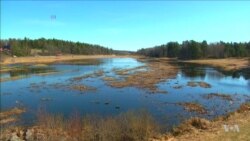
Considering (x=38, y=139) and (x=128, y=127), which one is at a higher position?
(x=128, y=127)

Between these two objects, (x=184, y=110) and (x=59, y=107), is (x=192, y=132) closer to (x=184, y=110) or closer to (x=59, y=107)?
(x=184, y=110)

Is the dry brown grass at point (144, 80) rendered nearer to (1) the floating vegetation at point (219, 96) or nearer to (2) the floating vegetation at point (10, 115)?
Answer: (1) the floating vegetation at point (219, 96)

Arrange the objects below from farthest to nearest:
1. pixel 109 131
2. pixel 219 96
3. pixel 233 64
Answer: pixel 233 64 → pixel 219 96 → pixel 109 131

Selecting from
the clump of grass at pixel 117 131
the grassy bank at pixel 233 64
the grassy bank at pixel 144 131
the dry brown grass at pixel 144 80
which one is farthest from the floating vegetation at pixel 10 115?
the grassy bank at pixel 233 64

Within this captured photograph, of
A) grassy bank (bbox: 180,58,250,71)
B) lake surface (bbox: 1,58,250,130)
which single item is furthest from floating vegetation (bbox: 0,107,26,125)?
grassy bank (bbox: 180,58,250,71)

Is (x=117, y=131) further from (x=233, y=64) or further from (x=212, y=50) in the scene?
(x=212, y=50)

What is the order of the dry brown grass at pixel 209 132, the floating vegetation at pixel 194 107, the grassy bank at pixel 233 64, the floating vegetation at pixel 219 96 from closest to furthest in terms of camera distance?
1. the dry brown grass at pixel 209 132
2. the floating vegetation at pixel 194 107
3. the floating vegetation at pixel 219 96
4. the grassy bank at pixel 233 64

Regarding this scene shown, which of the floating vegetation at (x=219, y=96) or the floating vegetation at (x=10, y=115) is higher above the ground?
the floating vegetation at (x=219, y=96)

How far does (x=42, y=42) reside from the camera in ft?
651

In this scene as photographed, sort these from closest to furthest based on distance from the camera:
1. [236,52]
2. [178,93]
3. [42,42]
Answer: [178,93], [236,52], [42,42]

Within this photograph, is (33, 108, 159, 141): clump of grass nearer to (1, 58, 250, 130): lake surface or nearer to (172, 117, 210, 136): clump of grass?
A: (172, 117, 210, 136): clump of grass

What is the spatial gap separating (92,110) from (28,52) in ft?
474

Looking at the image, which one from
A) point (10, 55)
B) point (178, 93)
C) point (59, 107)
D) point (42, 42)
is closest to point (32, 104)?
point (59, 107)

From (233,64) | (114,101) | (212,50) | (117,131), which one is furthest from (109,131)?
(212,50)
